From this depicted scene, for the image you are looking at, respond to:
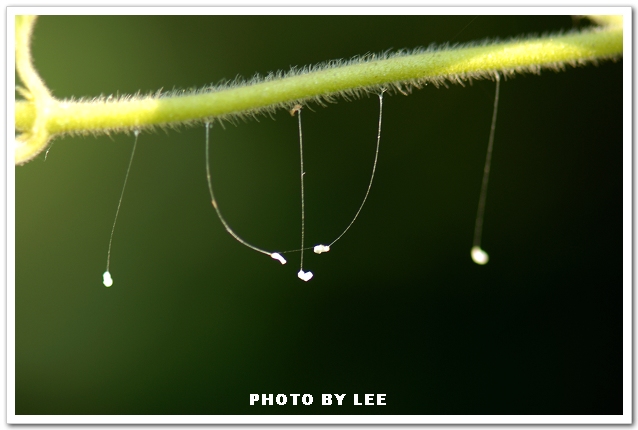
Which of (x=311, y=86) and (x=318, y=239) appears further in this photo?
(x=318, y=239)

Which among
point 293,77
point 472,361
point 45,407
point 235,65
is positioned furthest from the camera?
point 235,65

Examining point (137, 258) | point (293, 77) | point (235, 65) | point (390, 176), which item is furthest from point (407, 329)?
point (293, 77)

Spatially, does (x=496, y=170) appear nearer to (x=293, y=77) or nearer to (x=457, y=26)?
(x=457, y=26)

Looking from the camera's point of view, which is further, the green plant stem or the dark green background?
the dark green background

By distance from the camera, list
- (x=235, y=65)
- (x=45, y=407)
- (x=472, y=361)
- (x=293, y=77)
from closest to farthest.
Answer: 1. (x=293, y=77)
2. (x=45, y=407)
3. (x=472, y=361)
4. (x=235, y=65)

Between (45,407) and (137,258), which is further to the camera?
(137,258)

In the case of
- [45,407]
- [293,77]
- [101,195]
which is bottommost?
[45,407]

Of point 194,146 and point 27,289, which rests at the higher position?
point 194,146

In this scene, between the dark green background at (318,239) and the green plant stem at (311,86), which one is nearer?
the green plant stem at (311,86)
